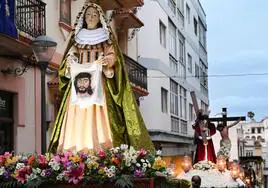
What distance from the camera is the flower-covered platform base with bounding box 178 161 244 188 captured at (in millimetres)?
10734

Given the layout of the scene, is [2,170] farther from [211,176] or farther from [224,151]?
[224,151]

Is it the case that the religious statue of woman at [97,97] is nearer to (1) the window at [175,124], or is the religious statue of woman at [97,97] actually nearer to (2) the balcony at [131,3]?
(2) the balcony at [131,3]

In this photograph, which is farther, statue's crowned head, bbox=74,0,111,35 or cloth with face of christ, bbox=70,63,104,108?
statue's crowned head, bbox=74,0,111,35

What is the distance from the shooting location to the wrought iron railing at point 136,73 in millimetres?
19200

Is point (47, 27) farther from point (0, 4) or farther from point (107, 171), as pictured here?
point (107, 171)

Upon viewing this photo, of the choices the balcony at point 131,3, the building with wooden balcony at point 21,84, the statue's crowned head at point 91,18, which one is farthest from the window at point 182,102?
the statue's crowned head at point 91,18

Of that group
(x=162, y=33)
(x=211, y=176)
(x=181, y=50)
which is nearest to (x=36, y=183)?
(x=211, y=176)

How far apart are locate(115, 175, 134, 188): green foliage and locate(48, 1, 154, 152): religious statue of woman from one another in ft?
3.69

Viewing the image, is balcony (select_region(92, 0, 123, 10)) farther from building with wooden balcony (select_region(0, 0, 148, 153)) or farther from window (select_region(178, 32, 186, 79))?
window (select_region(178, 32, 186, 79))

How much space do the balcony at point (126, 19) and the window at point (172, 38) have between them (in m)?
6.00

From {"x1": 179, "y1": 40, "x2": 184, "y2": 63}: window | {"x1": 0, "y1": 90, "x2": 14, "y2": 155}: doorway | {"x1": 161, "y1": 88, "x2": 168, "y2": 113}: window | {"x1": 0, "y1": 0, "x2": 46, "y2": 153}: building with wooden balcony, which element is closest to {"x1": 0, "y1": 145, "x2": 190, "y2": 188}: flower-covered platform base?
{"x1": 0, "y1": 0, "x2": 46, "y2": 153}: building with wooden balcony

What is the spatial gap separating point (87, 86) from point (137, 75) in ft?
42.3

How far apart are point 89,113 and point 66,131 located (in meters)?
0.35

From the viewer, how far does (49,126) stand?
1377 cm
